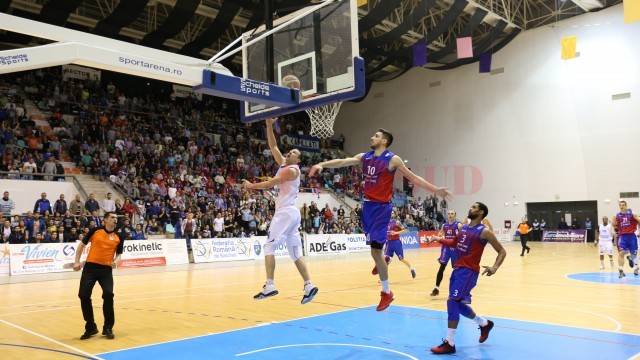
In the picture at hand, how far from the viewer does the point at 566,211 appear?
3162 centimetres

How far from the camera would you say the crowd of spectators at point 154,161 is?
19.2 metres

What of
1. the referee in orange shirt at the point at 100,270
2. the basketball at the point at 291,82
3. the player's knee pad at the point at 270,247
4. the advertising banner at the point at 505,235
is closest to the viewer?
the player's knee pad at the point at 270,247

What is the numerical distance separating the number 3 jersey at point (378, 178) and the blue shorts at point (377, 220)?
0.26 ft

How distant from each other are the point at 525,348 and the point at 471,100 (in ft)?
98.4

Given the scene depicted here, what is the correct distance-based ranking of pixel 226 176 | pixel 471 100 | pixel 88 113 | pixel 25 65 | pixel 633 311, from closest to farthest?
pixel 25 65
pixel 633 311
pixel 88 113
pixel 226 176
pixel 471 100

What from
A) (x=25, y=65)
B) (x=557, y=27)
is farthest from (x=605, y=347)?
(x=557, y=27)

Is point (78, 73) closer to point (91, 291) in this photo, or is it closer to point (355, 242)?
point (355, 242)

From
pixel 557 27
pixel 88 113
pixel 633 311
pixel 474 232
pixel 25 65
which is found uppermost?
pixel 557 27

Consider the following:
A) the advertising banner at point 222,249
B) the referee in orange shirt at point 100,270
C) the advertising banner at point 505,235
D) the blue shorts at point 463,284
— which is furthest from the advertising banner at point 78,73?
the advertising banner at point 505,235

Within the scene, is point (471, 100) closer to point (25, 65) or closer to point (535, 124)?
point (535, 124)

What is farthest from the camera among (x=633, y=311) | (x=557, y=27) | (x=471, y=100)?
A: (x=471, y=100)

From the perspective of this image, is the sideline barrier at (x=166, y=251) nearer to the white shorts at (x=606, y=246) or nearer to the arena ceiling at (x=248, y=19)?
the arena ceiling at (x=248, y=19)

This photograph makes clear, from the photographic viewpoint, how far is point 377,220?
641 centimetres

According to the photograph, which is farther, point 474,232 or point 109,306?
point 109,306
